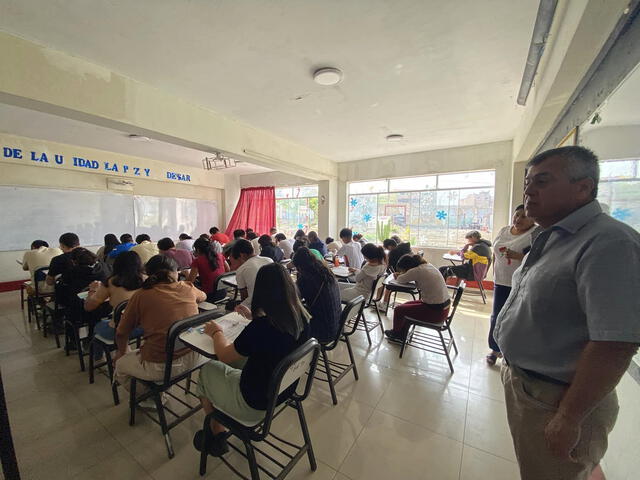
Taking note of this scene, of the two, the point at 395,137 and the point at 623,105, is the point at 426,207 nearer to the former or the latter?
the point at 395,137

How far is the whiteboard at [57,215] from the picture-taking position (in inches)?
183

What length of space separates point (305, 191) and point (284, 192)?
2.48 ft

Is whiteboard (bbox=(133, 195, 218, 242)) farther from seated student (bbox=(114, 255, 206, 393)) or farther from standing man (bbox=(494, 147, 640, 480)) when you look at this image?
standing man (bbox=(494, 147, 640, 480))

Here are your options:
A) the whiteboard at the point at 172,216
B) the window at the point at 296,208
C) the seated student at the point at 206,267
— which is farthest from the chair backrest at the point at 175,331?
the whiteboard at the point at 172,216

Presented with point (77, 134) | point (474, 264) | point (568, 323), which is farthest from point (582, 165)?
point (77, 134)

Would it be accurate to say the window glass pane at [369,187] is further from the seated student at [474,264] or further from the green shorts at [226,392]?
the green shorts at [226,392]

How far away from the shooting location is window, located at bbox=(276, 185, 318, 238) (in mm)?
7379

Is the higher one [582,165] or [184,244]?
[582,165]

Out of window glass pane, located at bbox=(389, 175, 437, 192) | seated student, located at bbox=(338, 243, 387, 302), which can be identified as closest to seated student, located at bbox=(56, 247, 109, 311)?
seated student, located at bbox=(338, 243, 387, 302)

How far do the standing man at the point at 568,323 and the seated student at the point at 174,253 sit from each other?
4.09 meters

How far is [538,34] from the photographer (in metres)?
1.68

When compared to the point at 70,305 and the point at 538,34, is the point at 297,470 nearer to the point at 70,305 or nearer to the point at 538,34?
the point at 70,305

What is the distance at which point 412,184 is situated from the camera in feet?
18.9

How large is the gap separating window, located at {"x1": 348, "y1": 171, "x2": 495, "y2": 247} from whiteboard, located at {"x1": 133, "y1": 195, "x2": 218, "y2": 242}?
445cm
